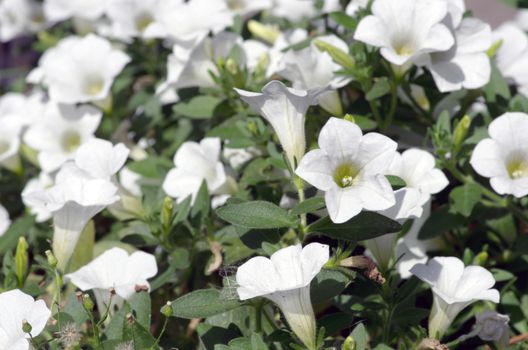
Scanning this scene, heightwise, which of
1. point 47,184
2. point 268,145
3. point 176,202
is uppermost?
point 268,145

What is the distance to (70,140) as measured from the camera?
8.02 ft

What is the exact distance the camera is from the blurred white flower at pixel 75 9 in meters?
2.93

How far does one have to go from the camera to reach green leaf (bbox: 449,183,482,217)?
178 centimetres

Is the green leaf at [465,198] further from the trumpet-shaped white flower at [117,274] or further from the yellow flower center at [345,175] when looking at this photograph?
the trumpet-shaped white flower at [117,274]

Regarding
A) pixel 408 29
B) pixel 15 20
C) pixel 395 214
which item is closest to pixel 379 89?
pixel 408 29

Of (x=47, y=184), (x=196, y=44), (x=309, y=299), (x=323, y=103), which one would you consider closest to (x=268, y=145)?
(x=323, y=103)

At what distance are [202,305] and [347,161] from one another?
0.43m

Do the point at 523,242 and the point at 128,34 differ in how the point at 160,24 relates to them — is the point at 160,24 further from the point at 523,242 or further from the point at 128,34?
the point at 523,242

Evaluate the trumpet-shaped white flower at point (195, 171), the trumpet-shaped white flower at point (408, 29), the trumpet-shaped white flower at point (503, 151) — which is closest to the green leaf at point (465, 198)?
the trumpet-shaped white flower at point (503, 151)

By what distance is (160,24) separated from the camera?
7.64ft

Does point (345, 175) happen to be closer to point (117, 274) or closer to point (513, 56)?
point (117, 274)

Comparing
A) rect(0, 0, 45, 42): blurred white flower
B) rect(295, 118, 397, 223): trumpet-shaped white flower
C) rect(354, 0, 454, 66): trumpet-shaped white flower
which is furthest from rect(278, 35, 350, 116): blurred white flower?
rect(0, 0, 45, 42): blurred white flower

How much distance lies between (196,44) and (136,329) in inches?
38.6

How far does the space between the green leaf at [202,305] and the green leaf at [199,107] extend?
0.78 metres
